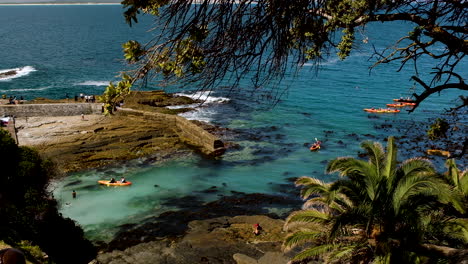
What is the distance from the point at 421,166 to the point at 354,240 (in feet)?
8.93

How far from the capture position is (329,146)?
36.4 meters

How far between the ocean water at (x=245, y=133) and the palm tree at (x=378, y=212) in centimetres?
330

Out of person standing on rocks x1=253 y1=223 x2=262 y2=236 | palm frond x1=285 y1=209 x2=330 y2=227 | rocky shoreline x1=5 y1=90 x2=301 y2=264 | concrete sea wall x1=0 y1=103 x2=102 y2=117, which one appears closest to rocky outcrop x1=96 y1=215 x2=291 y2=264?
rocky shoreline x1=5 y1=90 x2=301 y2=264

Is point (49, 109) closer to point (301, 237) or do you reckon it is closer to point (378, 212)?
point (301, 237)

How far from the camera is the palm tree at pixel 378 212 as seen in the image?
1045 cm

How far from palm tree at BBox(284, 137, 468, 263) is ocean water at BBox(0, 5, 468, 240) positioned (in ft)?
10.8

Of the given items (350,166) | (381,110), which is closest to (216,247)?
(350,166)

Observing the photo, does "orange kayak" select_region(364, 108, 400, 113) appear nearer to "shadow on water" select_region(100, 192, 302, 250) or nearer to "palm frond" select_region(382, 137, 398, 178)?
"shadow on water" select_region(100, 192, 302, 250)

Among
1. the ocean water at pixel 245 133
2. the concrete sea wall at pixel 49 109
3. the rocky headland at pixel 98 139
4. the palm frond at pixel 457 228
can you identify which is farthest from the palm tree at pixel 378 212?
the concrete sea wall at pixel 49 109

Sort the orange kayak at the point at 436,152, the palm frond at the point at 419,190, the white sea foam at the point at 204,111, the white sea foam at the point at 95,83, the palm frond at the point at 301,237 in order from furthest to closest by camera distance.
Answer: the white sea foam at the point at 95,83, the white sea foam at the point at 204,111, the orange kayak at the point at 436,152, the palm frond at the point at 301,237, the palm frond at the point at 419,190

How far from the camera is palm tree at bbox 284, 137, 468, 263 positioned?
34.3 feet

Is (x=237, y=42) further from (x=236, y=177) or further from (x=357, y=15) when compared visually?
(x=236, y=177)

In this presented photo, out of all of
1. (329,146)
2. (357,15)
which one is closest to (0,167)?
(357,15)

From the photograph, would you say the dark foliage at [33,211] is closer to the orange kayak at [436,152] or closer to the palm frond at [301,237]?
the palm frond at [301,237]
